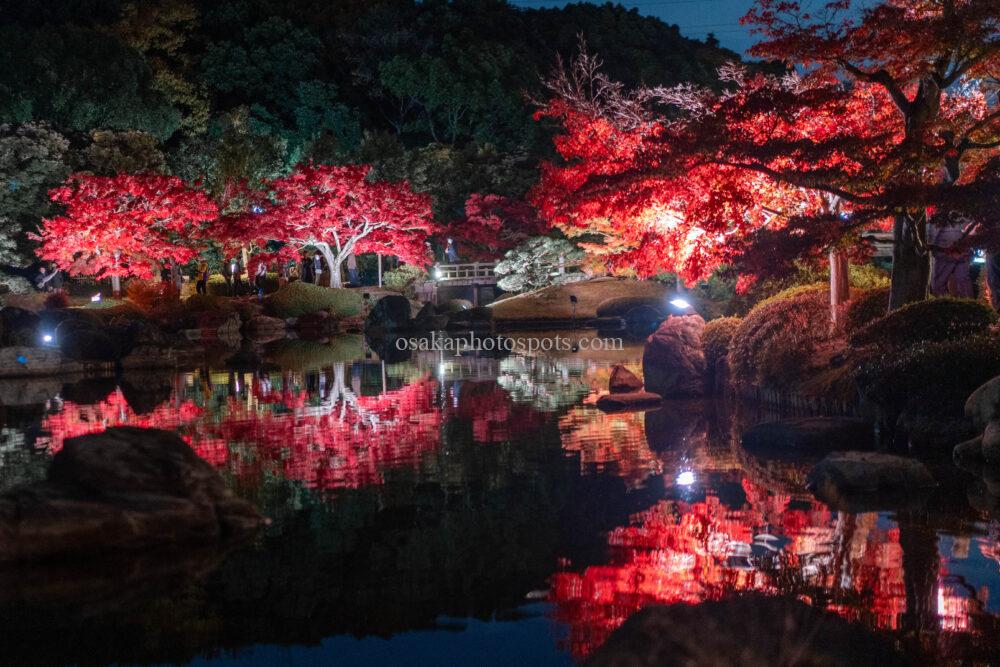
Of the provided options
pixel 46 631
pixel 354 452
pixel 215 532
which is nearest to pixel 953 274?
pixel 354 452

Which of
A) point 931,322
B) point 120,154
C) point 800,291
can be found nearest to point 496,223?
point 120,154

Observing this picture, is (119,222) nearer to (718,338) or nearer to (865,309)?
(718,338)

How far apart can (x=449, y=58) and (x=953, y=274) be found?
118 ft

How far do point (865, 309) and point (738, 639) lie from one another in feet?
36.3

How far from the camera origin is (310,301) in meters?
37.0

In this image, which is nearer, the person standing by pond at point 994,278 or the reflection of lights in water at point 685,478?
the reflection of lights in water at point 685,478

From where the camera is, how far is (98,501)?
6520 mm

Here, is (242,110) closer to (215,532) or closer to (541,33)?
(541,33)

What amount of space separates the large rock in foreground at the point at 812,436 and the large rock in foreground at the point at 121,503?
572 cm

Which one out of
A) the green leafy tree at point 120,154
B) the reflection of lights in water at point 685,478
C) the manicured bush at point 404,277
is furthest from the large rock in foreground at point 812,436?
the manicured bush at point 404,277

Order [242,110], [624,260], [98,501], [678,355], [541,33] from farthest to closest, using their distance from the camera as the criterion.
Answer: [541,33] → [242,110] → [624,260] → [678,355] → [98,501]

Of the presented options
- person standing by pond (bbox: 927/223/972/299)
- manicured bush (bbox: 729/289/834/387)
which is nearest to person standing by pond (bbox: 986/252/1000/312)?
person standing by pond (bbox: 927/223/972/299)

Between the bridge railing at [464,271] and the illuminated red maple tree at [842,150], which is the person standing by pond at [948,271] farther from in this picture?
the bridge railing at [464,271]

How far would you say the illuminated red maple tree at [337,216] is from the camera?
35750 millimetres
